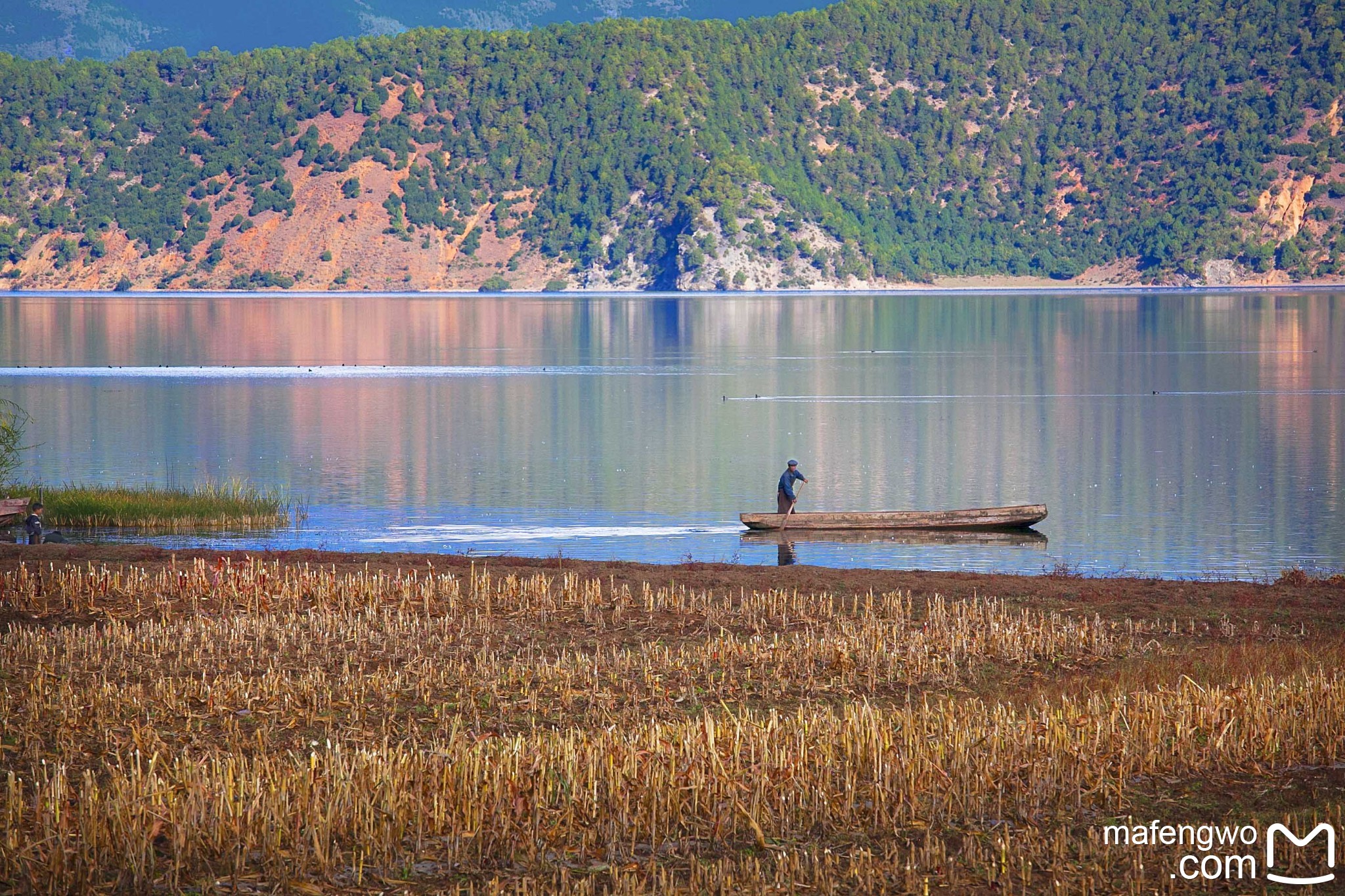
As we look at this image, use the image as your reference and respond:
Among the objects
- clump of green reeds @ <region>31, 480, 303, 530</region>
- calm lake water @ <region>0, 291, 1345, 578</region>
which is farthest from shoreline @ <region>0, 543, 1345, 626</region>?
clump of green reeds @ <region>31, 480, 303, 530</region>

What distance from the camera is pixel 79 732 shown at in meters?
14.6

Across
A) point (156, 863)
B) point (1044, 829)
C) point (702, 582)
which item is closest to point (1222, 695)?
point (1044, 829)

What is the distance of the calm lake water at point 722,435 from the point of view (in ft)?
114

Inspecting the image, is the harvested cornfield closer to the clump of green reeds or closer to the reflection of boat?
the reflection of boat

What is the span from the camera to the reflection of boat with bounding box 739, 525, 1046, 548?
109ft

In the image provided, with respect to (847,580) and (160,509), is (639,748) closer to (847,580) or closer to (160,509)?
(847,580)

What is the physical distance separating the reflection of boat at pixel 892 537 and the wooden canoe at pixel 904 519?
0.54ft

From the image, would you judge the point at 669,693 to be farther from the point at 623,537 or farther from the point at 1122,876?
the point at 623,537

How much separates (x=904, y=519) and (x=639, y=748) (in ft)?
68.0

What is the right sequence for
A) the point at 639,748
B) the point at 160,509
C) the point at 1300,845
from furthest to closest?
1. the point at 160,509
2. the point at 639,748
3. the point at 1300,845

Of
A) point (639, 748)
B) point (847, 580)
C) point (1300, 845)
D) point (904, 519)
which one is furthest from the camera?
point (904, 519)

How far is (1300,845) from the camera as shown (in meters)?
11.5

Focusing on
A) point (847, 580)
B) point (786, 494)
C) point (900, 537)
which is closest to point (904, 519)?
point (900, 537)

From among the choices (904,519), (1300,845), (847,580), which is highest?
(904,519)
